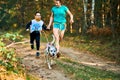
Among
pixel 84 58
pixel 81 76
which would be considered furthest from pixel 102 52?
pixel 81 76

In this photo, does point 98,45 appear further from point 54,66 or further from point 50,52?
point 50,52

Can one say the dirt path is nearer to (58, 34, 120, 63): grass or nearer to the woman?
(58, 34, 120, 63): grass

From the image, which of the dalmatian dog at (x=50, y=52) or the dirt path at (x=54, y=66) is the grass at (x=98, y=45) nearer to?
the dirt path at (x=54, y=66)

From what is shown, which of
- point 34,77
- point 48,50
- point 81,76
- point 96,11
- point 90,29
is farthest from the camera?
point 96,11

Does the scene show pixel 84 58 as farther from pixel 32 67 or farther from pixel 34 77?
pixel 34 77

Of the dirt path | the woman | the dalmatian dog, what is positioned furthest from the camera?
the woman

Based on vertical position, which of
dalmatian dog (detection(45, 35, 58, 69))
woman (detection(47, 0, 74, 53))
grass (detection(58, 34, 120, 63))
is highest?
woman (detection(47, 0, 74, 53))

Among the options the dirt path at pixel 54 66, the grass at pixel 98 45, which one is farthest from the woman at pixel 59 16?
the grass at pixel 98 45

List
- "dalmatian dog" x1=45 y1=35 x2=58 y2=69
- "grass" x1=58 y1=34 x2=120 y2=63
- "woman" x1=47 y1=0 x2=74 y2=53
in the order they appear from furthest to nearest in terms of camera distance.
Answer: "grass" x1=58 y1=34 x2=120 y2=63 < "woman" x1=47 y1=0 x2=74 y2=53 < "dalmatian dog" x1=45 y1=35 x2=58 y2=69

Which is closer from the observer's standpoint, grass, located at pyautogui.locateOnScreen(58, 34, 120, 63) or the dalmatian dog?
the dalmatian dog

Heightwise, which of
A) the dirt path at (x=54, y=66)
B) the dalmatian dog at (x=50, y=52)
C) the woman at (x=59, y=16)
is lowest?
the dirt path at (x=54, y=66)

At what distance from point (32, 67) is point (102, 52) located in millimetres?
8267

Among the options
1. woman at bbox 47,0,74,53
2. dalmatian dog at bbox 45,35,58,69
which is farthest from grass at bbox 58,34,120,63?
dalmatian dog at bbox 45,35,58,69

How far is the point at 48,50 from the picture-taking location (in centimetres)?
1195
